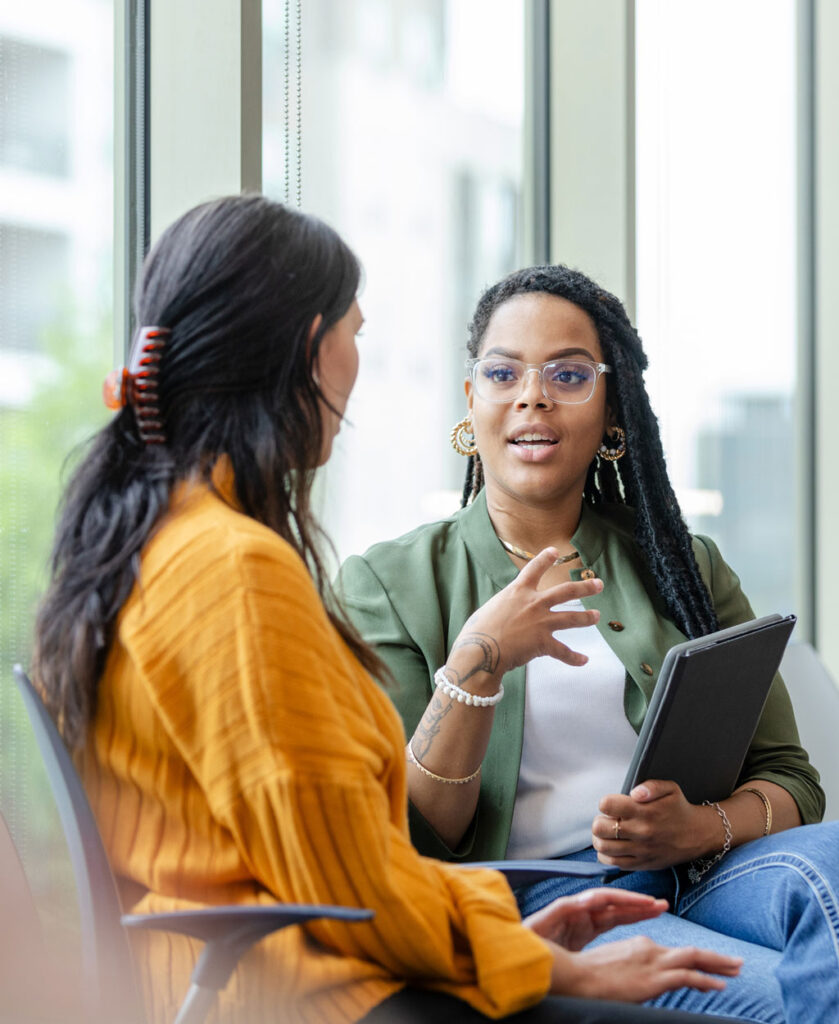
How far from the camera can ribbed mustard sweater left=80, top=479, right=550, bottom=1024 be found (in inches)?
34.5

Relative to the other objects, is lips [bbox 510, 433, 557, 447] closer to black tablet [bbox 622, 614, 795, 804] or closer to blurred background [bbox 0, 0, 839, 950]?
blurred background [bbox 0, 0, 839, 950]

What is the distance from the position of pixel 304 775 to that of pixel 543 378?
109 cm

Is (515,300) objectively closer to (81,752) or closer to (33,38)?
(33,38)

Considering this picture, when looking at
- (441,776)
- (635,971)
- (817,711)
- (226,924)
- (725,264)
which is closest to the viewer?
(226,924)

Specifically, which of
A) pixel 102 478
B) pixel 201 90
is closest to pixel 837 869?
pixel 102 478

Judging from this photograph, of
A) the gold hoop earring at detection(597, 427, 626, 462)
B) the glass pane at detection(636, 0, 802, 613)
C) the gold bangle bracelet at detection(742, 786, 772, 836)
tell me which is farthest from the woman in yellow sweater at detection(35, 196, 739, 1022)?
the glass pane at detection(636, 0, 802, 613)

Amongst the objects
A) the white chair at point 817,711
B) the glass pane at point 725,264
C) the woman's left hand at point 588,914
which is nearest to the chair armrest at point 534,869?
the woman's left hand at point 588,914

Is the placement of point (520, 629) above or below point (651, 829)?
above

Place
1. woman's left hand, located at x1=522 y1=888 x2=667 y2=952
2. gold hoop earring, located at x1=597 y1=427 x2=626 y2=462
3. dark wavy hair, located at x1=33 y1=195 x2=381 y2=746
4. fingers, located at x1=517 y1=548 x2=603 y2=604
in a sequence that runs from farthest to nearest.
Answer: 1. gold hoop earring, located at x1=597 y1=427 x2=626 y2=462
2. fingers, located at x1=517 y1=548 x2=603 y2=604
3. woman's left hand, located at x1=522 y1=888 x2=667 y2=952
4. dark wavy hair, located at x1=33 y1=195 x2=381 y2=746

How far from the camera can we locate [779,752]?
1.78 meters

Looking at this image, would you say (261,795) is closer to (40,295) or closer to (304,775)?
(304,775)

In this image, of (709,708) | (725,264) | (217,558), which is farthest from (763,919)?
(725,264)

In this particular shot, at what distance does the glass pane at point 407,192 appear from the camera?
237 centimetres

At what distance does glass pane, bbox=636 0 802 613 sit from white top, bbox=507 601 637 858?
177 cm
